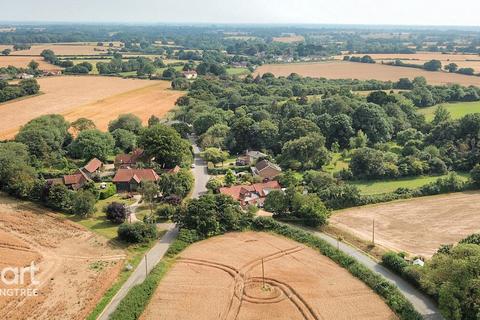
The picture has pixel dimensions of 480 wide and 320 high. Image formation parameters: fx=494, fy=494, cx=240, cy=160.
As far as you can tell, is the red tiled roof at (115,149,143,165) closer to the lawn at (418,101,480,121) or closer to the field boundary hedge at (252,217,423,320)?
the field boundary hedge at (252,217,423,320)

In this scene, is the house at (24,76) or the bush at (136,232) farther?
the house at (24,76)

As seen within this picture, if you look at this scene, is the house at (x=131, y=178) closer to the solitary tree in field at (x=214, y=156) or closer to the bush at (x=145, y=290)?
the solitary tree in field at (x=214, y=156)

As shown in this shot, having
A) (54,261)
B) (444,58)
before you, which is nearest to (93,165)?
(54,261)

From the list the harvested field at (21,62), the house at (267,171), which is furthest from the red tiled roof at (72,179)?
the harvested field at (21,62)

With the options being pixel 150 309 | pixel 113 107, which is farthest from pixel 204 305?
pixel 113 107

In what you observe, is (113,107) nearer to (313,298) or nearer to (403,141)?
(403,141)
